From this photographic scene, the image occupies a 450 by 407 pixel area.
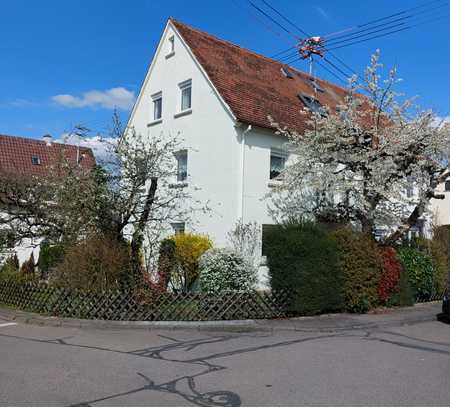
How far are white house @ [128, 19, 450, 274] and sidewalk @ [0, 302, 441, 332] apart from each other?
6.08 metres

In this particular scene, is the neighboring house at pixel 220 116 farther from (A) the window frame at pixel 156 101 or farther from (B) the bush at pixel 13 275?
(B) the bush at pixel 13 275

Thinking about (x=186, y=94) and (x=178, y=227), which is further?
(x=186, y=94)

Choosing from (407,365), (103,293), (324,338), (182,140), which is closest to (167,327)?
(103,293)

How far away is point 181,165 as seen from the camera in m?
19.7

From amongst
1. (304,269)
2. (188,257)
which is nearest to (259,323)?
(304,269)

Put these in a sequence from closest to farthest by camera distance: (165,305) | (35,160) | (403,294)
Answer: (165,305)
(403,294)
(35,160)

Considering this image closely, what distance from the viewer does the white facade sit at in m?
16.6

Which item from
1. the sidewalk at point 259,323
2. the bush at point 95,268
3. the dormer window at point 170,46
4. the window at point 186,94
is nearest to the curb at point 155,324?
the sidewalk at point 259,323

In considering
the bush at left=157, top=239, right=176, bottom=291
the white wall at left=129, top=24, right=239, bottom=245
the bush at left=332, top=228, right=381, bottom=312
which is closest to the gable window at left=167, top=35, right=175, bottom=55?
the white wall at left=129, top=24, right=239, bottom=245

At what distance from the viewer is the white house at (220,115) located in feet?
55.0

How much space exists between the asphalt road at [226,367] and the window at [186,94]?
11.7m

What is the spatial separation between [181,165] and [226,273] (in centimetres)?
905

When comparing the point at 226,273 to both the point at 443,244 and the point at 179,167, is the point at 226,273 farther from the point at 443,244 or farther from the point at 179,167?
the point at 443,244

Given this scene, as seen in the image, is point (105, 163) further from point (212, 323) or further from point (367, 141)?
point (367, 141)
